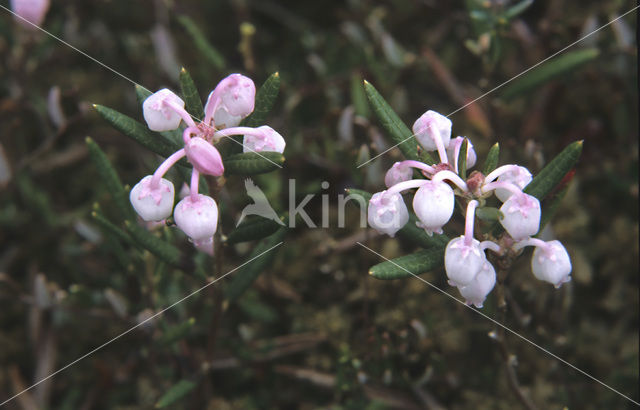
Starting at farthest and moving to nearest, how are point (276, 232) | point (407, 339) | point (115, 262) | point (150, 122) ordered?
point (115, 262)
point (407, 339)
point (276, 232)
point (150, 122)

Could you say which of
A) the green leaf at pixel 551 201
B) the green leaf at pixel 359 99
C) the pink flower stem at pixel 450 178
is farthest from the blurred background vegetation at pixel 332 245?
the pink flower stem at pixel 450 178

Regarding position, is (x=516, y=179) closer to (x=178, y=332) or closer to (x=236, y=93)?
(x=236, y=93)

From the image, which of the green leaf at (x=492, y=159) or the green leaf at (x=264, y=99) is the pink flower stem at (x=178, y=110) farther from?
the green leaf at (x=492, y=159)

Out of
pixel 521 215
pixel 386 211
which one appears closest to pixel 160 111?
pixel 386 211

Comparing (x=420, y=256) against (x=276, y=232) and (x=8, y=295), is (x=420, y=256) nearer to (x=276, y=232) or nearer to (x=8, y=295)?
(x=276, y=232)

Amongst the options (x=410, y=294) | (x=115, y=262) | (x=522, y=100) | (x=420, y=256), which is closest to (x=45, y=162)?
(x=115, y=262)
